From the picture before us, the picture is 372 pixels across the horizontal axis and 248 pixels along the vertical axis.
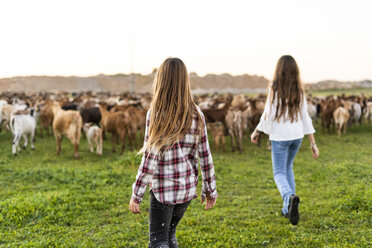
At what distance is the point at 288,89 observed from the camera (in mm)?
4316

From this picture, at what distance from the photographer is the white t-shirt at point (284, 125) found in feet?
14.2

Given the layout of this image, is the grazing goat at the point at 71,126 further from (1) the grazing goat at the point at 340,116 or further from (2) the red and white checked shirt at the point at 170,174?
(1) the grazing goat at the point at 340,116

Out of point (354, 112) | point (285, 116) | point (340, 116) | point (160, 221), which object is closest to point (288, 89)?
point (285, 116)

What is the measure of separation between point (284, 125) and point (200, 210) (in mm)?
2361

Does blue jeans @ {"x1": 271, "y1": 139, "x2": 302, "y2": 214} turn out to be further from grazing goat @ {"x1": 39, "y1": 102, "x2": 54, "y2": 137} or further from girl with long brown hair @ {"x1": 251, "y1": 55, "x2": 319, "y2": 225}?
grazing goat @ {"x1": 39, "y1": 102, "x2": 54, "y2": 137}

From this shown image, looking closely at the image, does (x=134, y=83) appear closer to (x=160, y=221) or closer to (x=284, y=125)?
(x=284, y=125)

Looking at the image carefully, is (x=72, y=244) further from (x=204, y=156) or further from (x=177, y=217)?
(x=204, y=156)

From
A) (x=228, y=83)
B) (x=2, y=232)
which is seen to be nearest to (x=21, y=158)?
(x=2, y=232)

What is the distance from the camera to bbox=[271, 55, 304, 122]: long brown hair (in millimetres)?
4316

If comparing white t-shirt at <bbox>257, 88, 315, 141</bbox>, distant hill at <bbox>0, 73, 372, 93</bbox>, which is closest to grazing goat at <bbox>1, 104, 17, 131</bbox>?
white t-shirt at <bbox>257, 88, 315, 141</bbox>

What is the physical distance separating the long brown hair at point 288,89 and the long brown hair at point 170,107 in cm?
202

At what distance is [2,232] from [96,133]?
7131 mm

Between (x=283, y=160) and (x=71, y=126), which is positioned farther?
(x=71, y=126)

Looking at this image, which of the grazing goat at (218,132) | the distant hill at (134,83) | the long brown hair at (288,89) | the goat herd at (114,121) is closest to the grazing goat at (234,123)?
the goat herd at (114,121)
